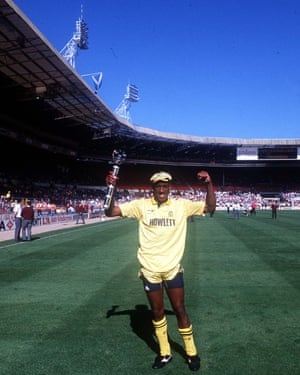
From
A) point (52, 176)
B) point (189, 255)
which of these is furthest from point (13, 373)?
point (52, 176)

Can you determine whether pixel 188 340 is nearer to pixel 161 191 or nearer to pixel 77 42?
pixel 161 191

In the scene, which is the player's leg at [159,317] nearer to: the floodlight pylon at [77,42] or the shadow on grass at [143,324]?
the shadow on grass at [143,324]

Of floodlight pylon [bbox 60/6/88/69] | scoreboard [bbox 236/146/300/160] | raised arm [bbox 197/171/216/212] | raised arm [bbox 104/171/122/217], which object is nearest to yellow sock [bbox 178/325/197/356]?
raised arm [bbox 197/171/216/212]

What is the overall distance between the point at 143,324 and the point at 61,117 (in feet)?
132

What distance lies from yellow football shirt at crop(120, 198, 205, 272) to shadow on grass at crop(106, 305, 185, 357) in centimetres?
125

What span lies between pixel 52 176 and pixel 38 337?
5147 cm

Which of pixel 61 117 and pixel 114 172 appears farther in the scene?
pixel 61 117

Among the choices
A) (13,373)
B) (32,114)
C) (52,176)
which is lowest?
(13,373)

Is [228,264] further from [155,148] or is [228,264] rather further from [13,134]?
[155,148]

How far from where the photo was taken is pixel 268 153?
243 feet

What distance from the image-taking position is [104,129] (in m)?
52.2

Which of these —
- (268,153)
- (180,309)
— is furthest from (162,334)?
(268,153)

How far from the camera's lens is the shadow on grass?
17.2ft

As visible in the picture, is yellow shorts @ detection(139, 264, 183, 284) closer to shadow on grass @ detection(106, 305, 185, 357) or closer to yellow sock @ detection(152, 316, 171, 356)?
yellow sock @ detection(152, 316, 171, 356)
